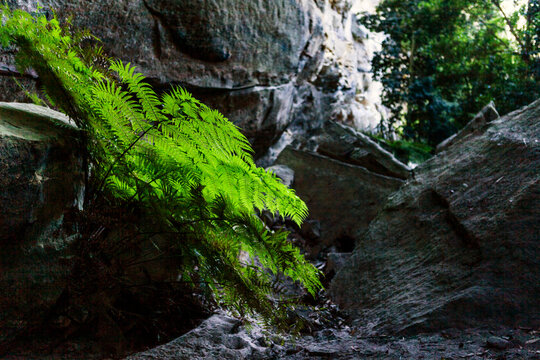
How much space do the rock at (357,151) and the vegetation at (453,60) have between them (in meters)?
3.38

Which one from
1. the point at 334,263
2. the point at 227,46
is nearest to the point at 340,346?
the point at 334,263

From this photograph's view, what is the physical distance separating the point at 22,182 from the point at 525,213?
8.34ft

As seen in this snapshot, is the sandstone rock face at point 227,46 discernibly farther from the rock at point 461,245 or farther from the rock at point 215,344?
the rock at point 461,245

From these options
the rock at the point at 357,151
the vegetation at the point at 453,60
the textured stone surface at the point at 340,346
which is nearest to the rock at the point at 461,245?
the textured stone surface at the point at 340,346

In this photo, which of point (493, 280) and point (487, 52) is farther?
point (487, 52)

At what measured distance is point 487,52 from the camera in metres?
9.55

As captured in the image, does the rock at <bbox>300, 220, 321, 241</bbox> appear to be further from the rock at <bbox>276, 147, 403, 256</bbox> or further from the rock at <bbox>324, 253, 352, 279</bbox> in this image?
the rock at <bbox>324, 253, 352, 279</bbox>

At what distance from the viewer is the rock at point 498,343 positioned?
1.87m

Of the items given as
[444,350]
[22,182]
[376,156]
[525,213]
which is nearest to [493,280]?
[525,213]

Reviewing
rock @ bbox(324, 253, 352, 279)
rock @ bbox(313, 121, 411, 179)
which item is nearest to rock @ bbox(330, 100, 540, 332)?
rock @ bbox(324, 253, 352, 279)

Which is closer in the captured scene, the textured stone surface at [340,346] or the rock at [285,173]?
the textured stone surface at [340,346]

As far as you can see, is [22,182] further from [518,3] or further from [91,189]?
[518,3]

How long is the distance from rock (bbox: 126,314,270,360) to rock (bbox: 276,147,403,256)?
2370 mm

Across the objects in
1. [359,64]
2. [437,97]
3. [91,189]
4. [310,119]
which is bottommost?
[91,189]
